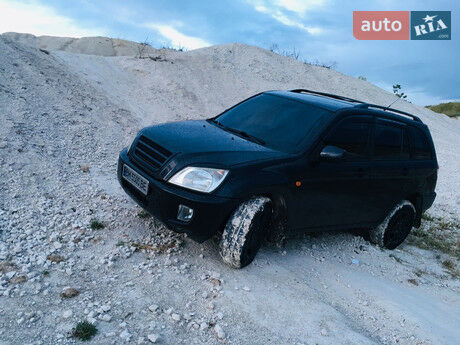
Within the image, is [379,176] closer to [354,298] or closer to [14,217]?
[354,298]

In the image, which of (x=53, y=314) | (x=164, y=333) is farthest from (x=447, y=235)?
(x=53, y=314)

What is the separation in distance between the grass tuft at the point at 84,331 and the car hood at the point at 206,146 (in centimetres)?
161

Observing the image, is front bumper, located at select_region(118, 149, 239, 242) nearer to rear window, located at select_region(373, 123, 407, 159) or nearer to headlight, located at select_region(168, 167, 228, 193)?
headlight, located at select_region(168, 167, 228, 193)

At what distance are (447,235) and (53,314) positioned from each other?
21.8ft

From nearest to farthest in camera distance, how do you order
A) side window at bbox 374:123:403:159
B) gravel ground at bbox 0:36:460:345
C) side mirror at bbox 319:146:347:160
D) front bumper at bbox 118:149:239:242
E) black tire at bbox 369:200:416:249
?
gravel ground at bbox 0:36:460:345 → front bumper at bbox 118:149:239:242 → side mirror at bbox 319:146:347:160 → side window at bbox 374:123:403:159 → black tire at bbox 369:200:416:249

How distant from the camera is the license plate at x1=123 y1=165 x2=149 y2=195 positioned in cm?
403

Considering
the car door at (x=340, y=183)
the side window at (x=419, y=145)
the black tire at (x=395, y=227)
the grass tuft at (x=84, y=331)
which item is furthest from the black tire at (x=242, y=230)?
the side window at (x=419, y=145)

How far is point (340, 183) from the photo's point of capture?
186 inches

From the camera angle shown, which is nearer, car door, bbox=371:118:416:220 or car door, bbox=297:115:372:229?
car door, bbox=297:115:372:229

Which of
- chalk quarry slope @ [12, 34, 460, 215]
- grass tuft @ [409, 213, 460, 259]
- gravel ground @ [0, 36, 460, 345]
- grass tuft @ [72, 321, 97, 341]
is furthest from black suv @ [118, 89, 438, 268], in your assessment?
chalk quarry slope @ [12, 34, 460, 215]

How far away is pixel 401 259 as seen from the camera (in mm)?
5758

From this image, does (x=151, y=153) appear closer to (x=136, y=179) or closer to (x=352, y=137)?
(x=136, y=179)

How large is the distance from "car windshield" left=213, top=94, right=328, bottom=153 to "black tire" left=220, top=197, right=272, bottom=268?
0.73 metres

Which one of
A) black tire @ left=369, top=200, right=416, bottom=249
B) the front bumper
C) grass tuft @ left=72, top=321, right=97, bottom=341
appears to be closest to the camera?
grass tuft @ left=72, top=321, right=97, bottom=341
